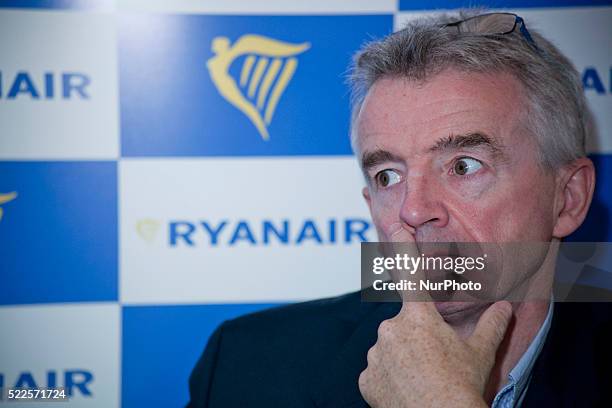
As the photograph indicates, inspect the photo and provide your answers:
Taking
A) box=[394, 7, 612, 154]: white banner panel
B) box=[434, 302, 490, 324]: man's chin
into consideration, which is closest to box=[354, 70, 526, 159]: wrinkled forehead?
box=[434, 302, 490, 324]: man's chin

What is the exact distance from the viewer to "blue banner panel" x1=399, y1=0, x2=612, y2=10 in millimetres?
1507

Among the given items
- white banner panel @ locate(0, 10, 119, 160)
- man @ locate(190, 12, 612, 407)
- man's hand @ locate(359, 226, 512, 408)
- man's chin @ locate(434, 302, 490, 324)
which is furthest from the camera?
white banner panel @ locate(0, 10, 119, 160)

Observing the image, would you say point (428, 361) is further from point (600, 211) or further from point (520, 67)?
point (600, 211)

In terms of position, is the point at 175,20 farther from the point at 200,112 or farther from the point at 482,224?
the point at 482,224

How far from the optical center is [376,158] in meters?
1.12

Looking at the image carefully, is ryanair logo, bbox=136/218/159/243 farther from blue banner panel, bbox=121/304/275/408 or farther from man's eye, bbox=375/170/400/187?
man's eye, bbox=375/170/400/187

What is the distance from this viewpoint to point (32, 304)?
58.9 inches

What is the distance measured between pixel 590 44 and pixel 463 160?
0.77m

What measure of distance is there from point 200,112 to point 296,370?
2.44 feet

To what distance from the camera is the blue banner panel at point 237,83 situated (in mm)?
1469

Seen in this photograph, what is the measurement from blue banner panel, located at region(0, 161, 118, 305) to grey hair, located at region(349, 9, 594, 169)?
845mm

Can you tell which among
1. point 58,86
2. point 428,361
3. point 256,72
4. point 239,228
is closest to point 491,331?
point 428,361

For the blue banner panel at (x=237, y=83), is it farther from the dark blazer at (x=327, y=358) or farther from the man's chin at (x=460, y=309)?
the man's chin at (x=460, y=309)

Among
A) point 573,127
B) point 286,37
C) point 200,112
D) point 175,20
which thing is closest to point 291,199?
point 200,112
